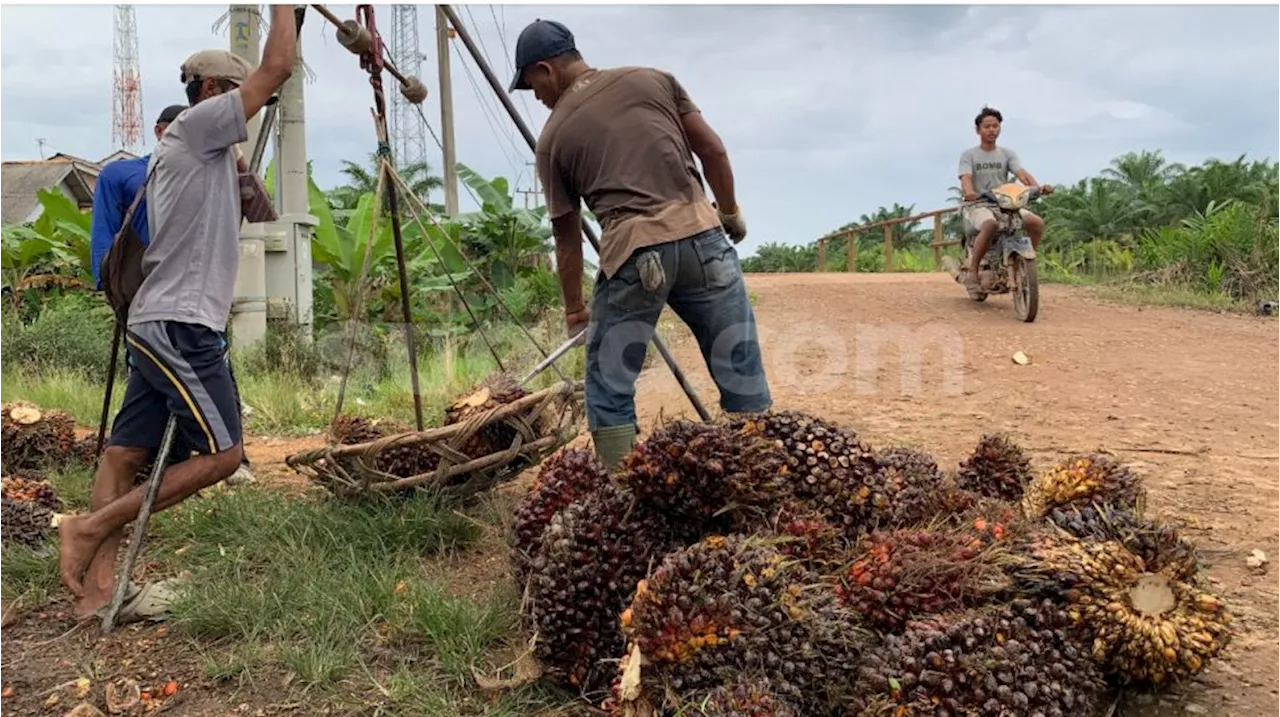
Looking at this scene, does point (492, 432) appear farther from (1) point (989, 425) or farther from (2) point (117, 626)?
(1) point (989, 425)

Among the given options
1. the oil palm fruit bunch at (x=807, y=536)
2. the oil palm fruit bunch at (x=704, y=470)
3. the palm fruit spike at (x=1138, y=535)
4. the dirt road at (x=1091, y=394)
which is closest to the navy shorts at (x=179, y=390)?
the oil palm fruit bunch at (x=704, y=470)

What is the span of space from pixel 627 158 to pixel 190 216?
1.38 metres

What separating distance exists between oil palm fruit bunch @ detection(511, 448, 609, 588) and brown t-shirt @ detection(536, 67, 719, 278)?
2.59 ft

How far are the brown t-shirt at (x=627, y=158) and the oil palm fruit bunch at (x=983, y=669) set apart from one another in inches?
64.3

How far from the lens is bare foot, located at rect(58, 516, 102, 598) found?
9.68 ft

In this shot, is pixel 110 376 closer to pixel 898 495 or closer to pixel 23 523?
pixel 23 523

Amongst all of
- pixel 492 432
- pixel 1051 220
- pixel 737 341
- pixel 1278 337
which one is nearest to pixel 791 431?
pixel 737 341

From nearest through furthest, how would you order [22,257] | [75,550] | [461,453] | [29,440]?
[75,550], [461,453], [29,440], [22,257]

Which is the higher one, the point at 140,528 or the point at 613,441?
the point at 613,441

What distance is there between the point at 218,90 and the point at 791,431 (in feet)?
7.14

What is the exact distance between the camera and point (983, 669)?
1.85 meters

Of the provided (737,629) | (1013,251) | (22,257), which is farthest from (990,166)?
(22,257)

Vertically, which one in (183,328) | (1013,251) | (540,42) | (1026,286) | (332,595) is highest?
(540,42)

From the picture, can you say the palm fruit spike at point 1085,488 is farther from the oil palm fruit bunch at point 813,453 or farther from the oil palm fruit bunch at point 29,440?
the oil palm fruit bunch at point 29,440
